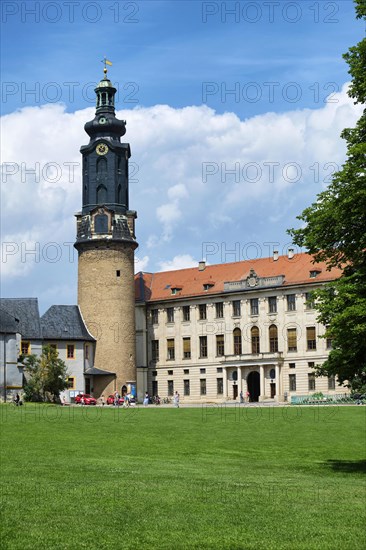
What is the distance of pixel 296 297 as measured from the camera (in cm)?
9225

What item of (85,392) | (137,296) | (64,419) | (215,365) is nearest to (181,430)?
(64,419)

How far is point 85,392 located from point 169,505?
245 ft

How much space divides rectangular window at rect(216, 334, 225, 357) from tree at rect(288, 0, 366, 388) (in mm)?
69392

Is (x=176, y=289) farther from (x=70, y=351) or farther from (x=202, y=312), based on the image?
(x=70, y=351)

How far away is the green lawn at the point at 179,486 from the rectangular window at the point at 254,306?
171ft

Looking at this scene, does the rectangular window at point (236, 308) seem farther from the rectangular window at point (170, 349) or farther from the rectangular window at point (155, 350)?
the rectangular window at point (155, 350)

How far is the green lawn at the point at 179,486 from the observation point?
13734 millimetres

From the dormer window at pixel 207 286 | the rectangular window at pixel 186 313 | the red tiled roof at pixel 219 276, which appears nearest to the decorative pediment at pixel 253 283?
the red tiled roof at pixel 219 276

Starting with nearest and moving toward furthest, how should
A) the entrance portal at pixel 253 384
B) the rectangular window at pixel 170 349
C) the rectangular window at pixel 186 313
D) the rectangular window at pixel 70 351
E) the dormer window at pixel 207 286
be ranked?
1. the rectangular window at pixel 70 351
2. the entrance portal at pixel 253 384
3. the dormer window at pixel 207 286
4. the rectangular window at pixel 186 313
5. the rectangular window at pixel 170 349

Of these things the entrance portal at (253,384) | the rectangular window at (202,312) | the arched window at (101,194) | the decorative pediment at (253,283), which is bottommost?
the entrance portal at (253,384)

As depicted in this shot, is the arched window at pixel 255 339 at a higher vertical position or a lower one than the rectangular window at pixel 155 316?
lower

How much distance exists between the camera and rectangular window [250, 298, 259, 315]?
3755 inches

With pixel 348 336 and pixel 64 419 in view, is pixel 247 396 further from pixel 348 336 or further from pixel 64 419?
pixel 348 336

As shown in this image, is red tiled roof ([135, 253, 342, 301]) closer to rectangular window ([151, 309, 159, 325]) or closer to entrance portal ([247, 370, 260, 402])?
rectangular window ([151, 309, 159, 325])
